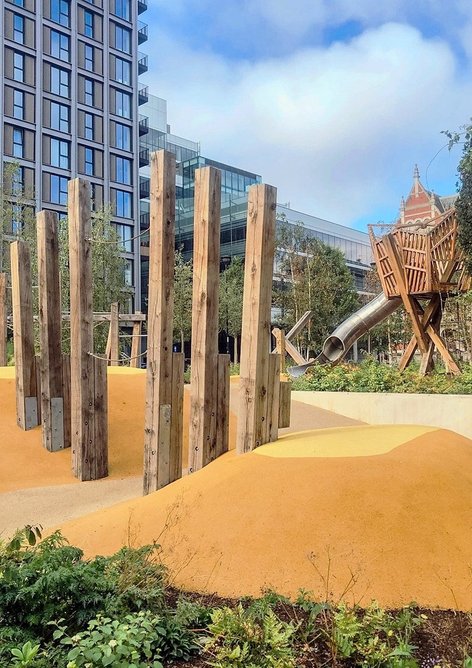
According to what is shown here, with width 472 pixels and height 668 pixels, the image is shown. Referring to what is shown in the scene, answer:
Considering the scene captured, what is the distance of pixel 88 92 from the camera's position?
144ft

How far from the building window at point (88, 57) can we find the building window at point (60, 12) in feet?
6.44

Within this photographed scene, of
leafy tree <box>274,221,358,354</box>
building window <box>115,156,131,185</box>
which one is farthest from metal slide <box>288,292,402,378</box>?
building window <box>115,156,131,185</box>

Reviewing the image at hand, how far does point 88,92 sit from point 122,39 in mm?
6077

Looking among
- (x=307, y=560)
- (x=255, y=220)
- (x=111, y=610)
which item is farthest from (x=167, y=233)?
(x=111, y=610)

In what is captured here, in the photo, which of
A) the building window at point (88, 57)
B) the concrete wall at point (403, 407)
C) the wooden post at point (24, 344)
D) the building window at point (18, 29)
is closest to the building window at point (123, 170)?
the building window at point (88, 57)

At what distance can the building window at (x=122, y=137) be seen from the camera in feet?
150

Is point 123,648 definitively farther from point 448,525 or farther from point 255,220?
point 255,220

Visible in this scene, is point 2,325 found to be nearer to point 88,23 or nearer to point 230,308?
point 230,308

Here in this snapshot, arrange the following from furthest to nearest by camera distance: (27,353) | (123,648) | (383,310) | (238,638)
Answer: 1. (383,310)
2. (27,353)
3. (238,638)
4. (123,648)

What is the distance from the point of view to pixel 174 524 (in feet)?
15.0

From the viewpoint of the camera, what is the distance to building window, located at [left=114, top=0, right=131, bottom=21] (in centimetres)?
4625

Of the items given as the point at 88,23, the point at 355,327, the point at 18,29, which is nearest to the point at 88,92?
the point at 88,23

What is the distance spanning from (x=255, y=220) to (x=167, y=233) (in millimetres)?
886

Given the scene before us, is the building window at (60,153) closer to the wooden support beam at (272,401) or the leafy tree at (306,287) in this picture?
the leafy tree at (306,287)
